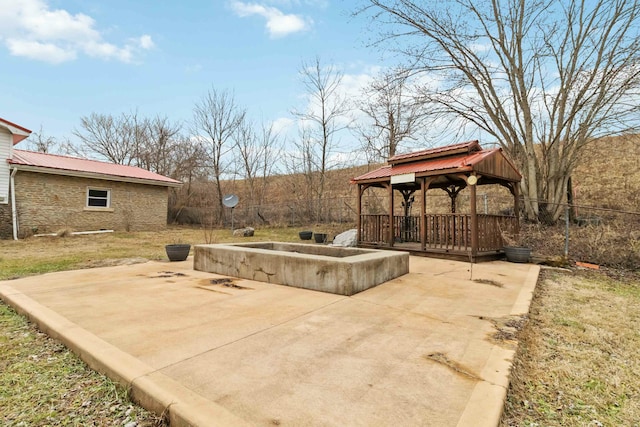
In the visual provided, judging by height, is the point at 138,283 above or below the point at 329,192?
below

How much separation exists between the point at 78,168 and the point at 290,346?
15.8m

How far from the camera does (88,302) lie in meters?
3.48

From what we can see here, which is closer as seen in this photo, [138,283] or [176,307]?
[176,307]

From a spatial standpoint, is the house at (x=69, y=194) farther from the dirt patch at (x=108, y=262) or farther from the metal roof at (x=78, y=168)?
the dirt patch at (x=108, y=262)

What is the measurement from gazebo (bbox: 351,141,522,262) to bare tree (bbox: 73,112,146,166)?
68.4 ft

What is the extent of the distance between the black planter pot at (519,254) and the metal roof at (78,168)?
52.2 feet

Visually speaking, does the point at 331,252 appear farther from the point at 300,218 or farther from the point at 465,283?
the point at 300,218

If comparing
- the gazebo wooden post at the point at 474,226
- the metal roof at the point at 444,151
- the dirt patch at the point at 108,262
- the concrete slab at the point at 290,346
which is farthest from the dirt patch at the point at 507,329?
the dirt patch at the point at 108,262

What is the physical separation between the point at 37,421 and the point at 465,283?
4.95 m

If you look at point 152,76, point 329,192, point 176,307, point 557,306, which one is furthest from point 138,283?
point 329,192

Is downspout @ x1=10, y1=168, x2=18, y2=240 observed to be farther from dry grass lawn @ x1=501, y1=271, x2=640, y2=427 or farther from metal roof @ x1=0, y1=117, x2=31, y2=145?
dry grass lawn @ x1=501, y1=271, x2=640, y2=427

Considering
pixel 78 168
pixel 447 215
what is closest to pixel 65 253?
pixel 78 168

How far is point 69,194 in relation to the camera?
13188 millimetres

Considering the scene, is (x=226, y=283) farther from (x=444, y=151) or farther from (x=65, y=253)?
(x=65, y=253)
